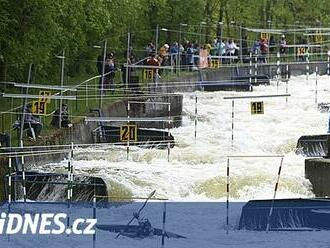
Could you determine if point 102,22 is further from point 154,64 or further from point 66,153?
point 66,153

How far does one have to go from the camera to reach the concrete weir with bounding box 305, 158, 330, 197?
21.0 m

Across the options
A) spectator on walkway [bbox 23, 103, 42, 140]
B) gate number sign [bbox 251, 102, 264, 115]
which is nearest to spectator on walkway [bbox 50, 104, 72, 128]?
spectator on walkway [bbox 23, 103, 42, 140]

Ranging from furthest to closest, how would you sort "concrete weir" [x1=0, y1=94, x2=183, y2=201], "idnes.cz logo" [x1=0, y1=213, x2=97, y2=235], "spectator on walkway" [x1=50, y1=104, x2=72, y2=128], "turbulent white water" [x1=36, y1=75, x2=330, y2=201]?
"spectator on walkway" [x1=50, y1=104, x2=72, y2=128], "turbulent white water" [x1=36, y1=75, x2=330, y2=201], "concrete weir" [x1=0, y1=94, x2=183, y2=201], "idnes.cz logo" [x1=0, y1=213, x2=97, y2=235]

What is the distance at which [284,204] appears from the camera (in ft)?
57.7

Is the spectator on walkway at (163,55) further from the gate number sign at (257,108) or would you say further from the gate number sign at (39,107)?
the gate number sign at (39,107)

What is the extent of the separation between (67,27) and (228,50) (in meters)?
18.9

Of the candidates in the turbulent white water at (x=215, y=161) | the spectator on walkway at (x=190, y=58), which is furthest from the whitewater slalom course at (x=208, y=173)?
the spectator on walkway at (x=190, y=58)

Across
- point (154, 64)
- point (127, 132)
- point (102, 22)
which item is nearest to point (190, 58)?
point (154, 64)

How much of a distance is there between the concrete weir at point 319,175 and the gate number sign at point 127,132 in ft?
17.3

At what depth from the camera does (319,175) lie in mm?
21250

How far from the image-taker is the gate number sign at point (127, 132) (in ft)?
81.2

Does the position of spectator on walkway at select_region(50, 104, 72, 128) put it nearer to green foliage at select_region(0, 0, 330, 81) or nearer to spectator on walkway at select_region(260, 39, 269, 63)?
green foliage at select_region(0, 0, 330, 81)

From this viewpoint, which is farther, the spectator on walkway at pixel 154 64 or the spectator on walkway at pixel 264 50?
the spectator on walkway at pixel 264 50

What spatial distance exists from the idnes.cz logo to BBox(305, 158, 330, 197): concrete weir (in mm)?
5976
